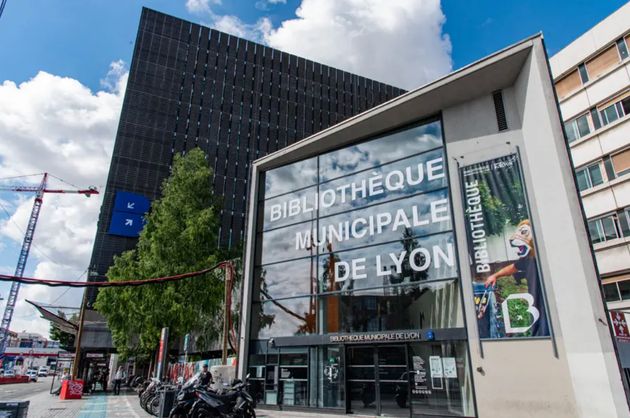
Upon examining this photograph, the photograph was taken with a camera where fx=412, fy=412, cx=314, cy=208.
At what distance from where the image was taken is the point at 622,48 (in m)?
23.2

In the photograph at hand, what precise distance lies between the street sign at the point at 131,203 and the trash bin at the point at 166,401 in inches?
1283

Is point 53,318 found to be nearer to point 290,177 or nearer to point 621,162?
point 290,177

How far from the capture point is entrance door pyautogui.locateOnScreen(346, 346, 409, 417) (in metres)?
13.3

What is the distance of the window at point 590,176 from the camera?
2438 centimetres

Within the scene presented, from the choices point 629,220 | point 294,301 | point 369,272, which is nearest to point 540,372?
point 369,272

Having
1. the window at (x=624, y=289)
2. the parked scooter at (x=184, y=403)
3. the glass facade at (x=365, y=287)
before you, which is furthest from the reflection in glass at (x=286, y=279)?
the window at (x=624, y=289)

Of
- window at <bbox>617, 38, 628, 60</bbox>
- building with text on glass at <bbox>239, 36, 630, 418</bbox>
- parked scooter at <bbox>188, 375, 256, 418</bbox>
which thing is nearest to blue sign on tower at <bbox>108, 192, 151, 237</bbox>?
building with text on glass at <bbox>239, 36, 630, 418</bbox>

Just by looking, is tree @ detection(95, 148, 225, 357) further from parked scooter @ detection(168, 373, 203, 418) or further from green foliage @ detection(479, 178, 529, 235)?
green foliage @ detection(479, 178, 529, 235)

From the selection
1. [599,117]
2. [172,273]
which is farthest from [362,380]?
[599,117]

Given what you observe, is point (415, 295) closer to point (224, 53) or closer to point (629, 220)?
point (629, 220)

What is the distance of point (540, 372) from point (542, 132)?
677cm

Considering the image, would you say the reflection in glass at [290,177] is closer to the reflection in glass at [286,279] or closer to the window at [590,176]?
the reflection in glass at [286,279]

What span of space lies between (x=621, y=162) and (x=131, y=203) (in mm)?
40893

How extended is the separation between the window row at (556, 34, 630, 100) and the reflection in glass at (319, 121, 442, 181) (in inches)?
621
